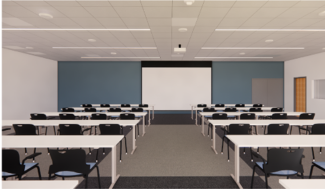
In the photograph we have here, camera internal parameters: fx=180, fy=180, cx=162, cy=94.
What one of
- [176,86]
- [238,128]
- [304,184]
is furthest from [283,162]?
[176,86]

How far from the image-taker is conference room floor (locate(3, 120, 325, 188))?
2.79 meters

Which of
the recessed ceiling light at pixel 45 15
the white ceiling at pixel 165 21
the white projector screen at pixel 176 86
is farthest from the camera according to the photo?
the white projector screen at pixel 176 86

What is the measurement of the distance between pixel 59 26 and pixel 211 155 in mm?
4850

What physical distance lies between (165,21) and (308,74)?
8105mm

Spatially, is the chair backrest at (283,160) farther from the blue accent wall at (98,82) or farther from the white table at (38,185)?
the blue accent wall at (98,82)

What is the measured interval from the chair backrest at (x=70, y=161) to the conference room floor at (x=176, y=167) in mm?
720

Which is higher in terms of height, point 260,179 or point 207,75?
point 207,75

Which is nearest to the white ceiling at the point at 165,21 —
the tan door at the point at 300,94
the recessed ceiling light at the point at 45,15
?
the recessed ceiling light at the point at 45,15

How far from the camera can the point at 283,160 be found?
2.16m

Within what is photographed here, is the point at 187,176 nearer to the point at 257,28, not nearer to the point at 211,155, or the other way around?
the point at 211,155

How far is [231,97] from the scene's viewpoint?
33.9 ft

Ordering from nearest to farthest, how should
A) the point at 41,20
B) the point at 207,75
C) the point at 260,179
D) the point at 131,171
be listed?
the point at 260,179
the point at 131,171
the point at 41,20
the point at 207,75

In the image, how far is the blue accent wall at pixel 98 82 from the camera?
33.8 feet

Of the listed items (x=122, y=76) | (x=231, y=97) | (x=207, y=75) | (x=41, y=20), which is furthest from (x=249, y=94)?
(x=41, y=20)
